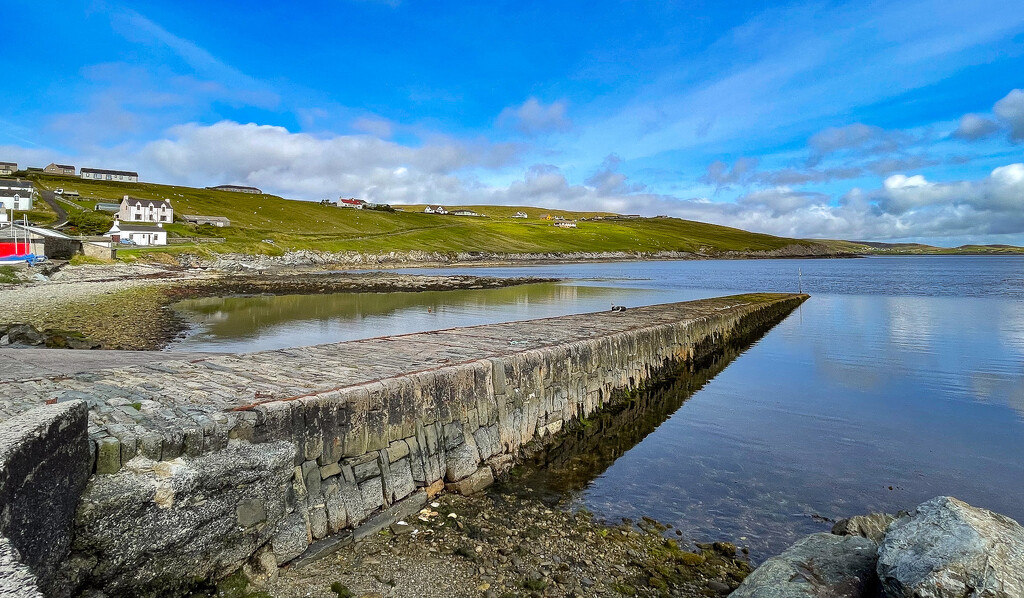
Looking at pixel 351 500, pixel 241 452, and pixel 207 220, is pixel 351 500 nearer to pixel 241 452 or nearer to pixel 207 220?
pixel 241 452

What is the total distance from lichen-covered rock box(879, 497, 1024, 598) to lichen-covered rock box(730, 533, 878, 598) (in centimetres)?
42

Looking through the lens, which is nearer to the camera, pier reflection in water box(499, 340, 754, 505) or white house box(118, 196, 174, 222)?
pier reflection in water box(499, 340, 754, 505)

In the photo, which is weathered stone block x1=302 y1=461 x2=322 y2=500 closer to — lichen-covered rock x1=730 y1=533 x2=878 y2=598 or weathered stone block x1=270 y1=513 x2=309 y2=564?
weathered stone block x1=270 y1=513 x2=309 y2=564

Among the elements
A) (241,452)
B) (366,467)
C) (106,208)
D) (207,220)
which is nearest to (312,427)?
(241,452)

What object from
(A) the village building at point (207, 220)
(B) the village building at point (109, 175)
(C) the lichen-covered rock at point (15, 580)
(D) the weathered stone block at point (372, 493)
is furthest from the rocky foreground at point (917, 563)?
(B) the village building at point (109, 175)

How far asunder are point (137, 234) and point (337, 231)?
45452 millimetres

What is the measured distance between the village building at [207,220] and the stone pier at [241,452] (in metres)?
111

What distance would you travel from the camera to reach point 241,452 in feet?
20.0

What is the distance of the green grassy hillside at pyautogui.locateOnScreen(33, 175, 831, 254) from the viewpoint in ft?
308

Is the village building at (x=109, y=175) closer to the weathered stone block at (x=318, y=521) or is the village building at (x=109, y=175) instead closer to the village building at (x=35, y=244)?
the village building at (x=35, y=244)

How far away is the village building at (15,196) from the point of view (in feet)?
289

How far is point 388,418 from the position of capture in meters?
7.95

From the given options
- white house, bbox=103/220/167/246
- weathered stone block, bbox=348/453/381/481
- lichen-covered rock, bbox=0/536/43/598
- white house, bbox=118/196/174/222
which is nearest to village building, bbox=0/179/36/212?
white house, bbox=118/196/174/222

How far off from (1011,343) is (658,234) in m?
175
